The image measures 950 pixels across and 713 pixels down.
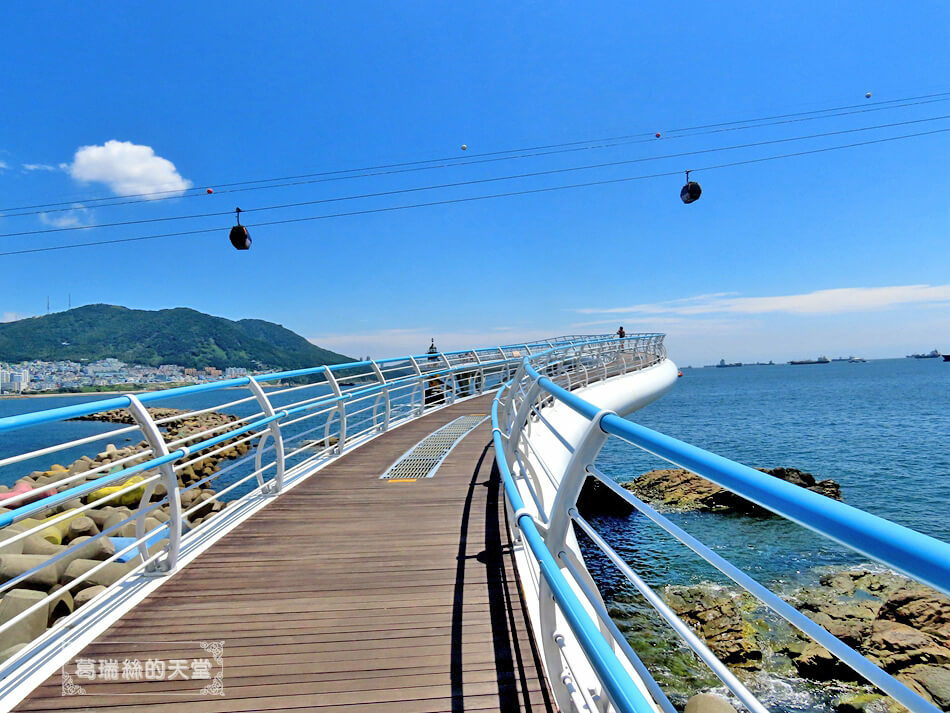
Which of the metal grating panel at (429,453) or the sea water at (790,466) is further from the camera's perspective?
the sea water at (790,466)

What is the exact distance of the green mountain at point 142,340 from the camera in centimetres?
10388

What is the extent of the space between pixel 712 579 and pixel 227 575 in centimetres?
979

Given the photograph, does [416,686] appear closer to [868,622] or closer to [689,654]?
[689,654]

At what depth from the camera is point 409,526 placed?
4.59m

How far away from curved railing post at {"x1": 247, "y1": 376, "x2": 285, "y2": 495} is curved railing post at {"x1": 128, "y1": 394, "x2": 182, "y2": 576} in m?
1.17

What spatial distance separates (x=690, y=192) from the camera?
1253cm

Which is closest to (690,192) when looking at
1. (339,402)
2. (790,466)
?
(339,402)

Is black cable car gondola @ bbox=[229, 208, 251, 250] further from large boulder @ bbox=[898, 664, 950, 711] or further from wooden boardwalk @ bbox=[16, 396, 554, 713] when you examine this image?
large boulder @ bbox=[898, 664, 950, 711]

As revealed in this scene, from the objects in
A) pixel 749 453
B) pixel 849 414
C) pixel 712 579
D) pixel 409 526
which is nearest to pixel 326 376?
pixel 409 526

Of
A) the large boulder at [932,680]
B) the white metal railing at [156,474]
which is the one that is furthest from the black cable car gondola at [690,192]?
the large boulder at [932,680]

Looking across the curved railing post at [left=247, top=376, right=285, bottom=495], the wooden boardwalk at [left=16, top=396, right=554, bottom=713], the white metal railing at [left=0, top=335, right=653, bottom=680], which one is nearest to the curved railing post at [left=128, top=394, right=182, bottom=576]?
the white metal railing at [left=0, top=335, right=653, bottom=680]

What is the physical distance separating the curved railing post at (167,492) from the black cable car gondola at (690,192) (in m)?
12.4

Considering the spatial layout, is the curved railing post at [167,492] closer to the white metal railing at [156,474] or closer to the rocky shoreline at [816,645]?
the white metal railing at [156,474]

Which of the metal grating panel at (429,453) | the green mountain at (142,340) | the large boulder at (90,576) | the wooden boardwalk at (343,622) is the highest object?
the green mountain at (142,340)
